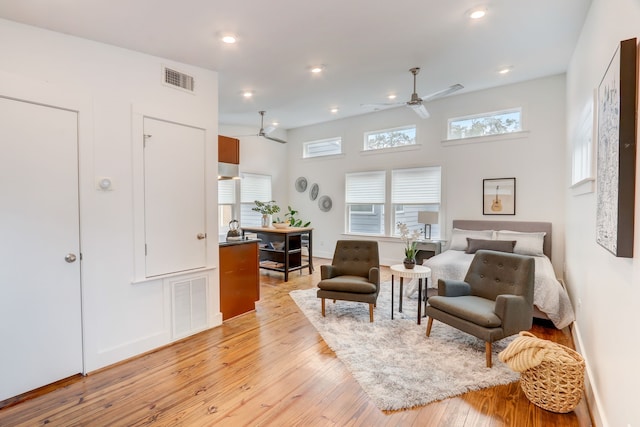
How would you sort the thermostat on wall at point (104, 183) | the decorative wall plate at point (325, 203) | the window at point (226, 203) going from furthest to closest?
the decorative wall plate at point (325, 203), the window at point (226, 203), the thermostat on wall at point (104, 183)

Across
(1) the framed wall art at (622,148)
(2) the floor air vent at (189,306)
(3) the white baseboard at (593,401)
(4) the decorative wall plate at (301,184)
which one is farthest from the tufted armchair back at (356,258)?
(4) the decorative wall plate at (301,184)

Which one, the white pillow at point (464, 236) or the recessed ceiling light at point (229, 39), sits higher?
the recessed ceiling light at point (229, 39)

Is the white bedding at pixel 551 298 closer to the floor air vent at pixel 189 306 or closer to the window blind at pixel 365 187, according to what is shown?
the window blind at pixel 365 187

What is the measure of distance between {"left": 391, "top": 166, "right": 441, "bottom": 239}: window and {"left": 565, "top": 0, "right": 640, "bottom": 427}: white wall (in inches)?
111

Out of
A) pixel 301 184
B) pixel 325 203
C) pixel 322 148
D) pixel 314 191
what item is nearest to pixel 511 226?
pixel 325 203

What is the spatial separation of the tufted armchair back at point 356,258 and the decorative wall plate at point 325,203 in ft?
11.1

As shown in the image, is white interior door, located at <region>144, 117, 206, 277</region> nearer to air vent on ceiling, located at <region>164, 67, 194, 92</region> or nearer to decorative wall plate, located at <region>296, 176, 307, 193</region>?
air vent on ceiling, located at <region>164, 67, 194, 92</region>

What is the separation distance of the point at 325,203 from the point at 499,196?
3807mm

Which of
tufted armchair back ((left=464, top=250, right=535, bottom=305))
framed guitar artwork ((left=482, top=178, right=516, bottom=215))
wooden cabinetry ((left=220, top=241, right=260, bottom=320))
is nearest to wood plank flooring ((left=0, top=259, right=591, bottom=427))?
wooden cabinetry ((left=220, top=241, right=260, bottom=320))

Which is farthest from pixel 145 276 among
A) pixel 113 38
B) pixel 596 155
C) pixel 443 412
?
pixel 596 155

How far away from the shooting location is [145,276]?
123 inches

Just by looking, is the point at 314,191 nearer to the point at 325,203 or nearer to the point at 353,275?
the point at 325,203

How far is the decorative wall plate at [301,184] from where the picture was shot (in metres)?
8.10

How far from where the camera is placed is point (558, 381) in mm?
2096
